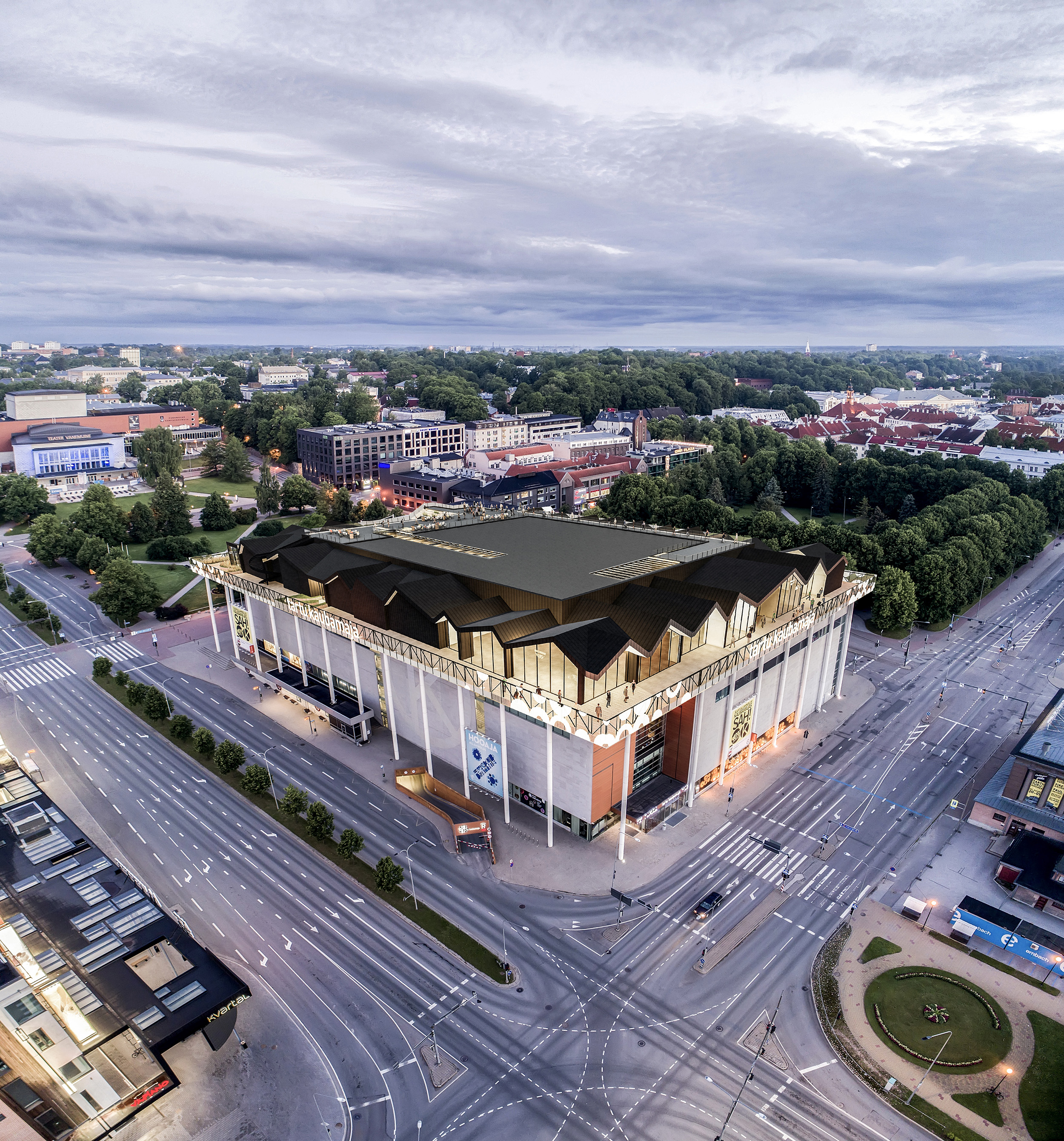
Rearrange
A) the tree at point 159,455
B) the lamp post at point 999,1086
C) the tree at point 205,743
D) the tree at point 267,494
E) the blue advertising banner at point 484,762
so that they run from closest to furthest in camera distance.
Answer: the lamp post at point 999,1086 → the blue advertising banner at point 484,762 → the tree at point 205,743 → the tree at point 267,494 → the tree at point 159,455

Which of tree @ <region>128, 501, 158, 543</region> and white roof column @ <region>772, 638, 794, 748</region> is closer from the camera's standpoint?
white roof column @ <region>772, 638, 794, 748</region>

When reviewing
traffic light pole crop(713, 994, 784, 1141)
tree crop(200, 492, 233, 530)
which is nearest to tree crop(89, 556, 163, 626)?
tree crop(200, 492, 233, 530)

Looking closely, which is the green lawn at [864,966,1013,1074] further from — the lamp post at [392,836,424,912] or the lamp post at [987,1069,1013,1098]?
the lamp post at [392,836,424,912]

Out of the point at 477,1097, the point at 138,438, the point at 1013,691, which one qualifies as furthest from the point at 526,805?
the point at 138,438

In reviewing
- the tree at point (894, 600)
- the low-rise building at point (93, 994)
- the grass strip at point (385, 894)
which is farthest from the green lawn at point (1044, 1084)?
the tree at point (894, 600)

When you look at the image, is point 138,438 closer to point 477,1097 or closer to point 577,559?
point 577,559

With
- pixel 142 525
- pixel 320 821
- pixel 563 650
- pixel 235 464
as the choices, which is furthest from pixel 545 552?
pixel 235 464

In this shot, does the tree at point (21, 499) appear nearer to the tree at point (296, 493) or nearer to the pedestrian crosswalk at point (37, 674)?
the tree at point (296, 493)
